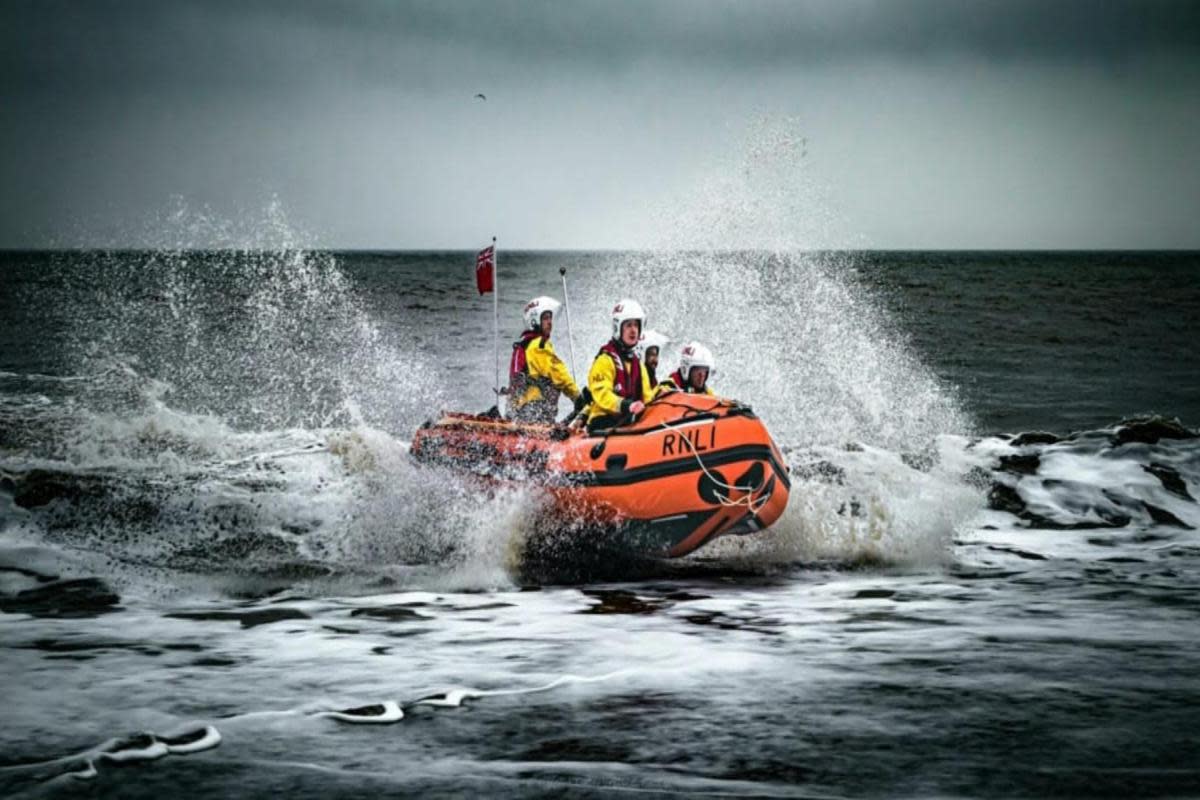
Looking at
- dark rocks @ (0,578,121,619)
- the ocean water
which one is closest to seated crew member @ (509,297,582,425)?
the ocean water

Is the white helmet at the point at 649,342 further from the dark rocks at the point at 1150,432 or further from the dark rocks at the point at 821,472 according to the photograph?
the dark rocks at the point at 1150,432

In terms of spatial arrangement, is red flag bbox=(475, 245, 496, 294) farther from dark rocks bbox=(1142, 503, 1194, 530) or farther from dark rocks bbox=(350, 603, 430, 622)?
dark rocks bbox=(1142, 503, 1194, 530)

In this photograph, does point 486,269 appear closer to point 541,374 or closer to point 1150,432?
point 541,374

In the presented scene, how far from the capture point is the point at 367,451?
46.5 ft

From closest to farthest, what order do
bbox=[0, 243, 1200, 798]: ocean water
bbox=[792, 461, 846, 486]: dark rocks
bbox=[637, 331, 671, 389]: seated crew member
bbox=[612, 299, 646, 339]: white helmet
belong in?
bbox=[0, 243, 1200, 798]: ocean water
bbox=[612, 299, 646, 339]: white helmet
bbox=[637, 331, 671, 389]: seated crew member
bbox=[792, 461, 846, 486]: dark rocks

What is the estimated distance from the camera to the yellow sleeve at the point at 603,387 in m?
9.80

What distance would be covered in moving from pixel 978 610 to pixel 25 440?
469 inches

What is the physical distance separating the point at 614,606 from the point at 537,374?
136 inches

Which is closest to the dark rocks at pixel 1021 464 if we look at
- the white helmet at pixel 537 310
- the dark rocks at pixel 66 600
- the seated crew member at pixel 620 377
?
the seated crew member at pixel 620 377

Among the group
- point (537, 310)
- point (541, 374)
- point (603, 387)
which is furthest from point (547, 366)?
point (603, 387)

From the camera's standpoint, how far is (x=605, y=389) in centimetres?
987

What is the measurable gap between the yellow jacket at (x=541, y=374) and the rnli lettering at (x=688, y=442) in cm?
194

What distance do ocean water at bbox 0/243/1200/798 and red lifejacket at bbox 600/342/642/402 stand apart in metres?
1.43

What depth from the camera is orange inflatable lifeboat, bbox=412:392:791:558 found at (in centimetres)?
909
